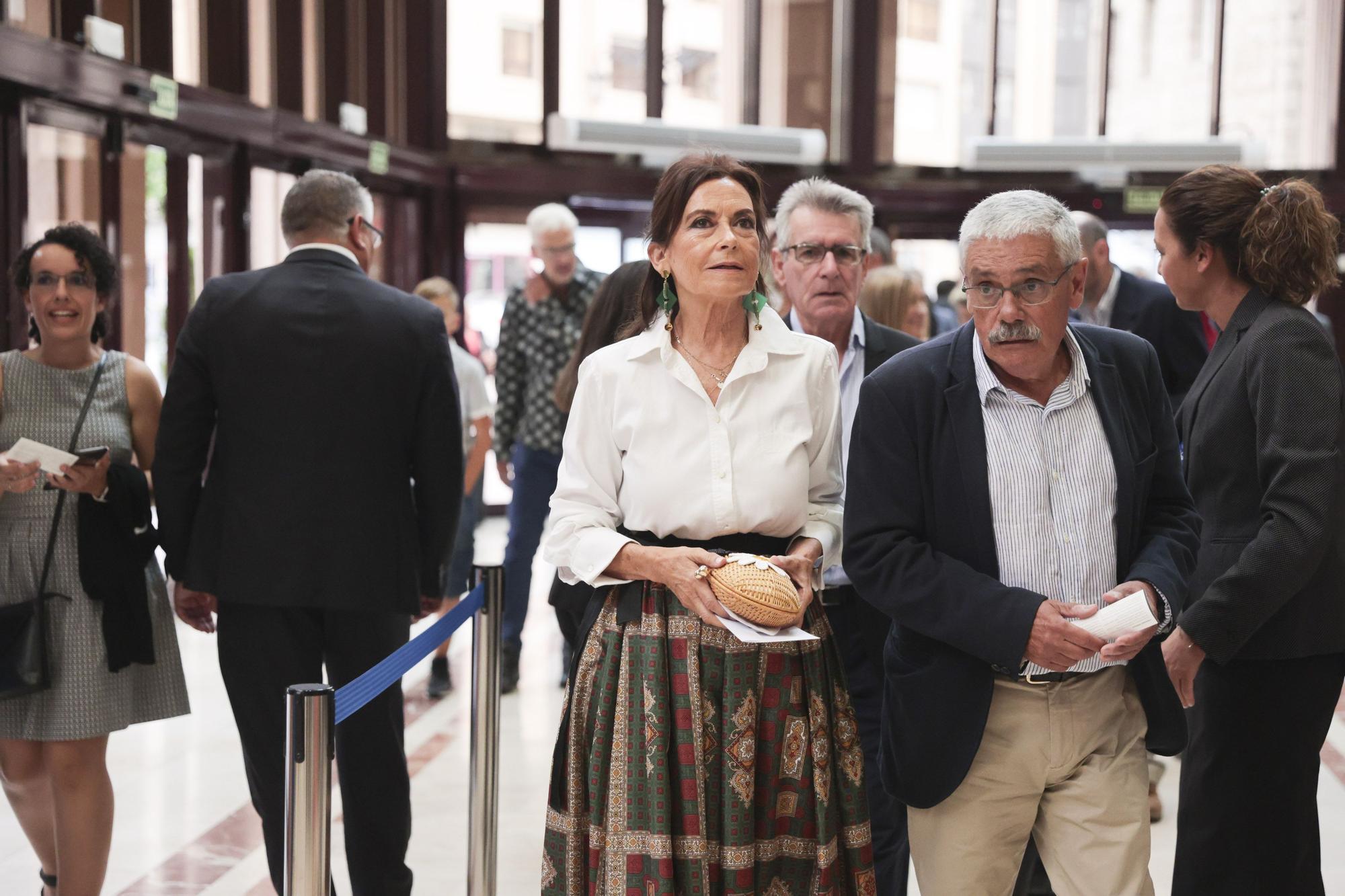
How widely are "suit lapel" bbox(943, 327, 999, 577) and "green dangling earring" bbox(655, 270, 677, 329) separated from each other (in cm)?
53

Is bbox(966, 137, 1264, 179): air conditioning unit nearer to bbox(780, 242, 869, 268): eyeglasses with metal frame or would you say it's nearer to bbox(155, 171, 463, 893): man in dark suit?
bbox(780, 242, 869, 268): eyeglasses with metal frame

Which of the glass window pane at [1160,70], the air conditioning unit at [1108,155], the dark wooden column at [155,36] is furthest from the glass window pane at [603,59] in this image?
the dark wooden column at [155,36]

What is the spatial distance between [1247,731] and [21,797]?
2.94m

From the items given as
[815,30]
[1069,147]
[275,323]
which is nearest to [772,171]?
[815,30]

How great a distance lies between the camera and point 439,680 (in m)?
6.35

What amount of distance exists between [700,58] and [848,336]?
10001 millimetres

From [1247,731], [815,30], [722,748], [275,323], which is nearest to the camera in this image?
[722,748]

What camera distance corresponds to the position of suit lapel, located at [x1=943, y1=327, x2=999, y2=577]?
2359 mm

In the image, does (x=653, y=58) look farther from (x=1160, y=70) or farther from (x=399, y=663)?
(x=399, y=663)

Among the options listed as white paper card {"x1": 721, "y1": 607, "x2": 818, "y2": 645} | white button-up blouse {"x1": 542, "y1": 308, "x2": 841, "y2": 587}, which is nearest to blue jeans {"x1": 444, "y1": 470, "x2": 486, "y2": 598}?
white button-up blouse {"x1": 542, "y1": 308, "x2": 841, "y2": 587}

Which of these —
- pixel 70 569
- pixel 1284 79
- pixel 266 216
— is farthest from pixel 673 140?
pixel 70 569

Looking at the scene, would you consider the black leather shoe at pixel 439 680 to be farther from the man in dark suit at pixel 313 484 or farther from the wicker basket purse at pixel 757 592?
the wicker basket purse at pixel 757 592

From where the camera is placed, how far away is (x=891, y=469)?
7.91 ft

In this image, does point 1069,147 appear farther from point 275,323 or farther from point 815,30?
point 275,323
